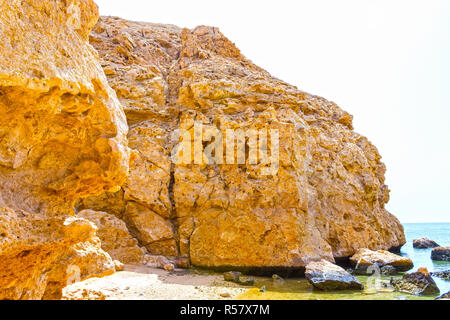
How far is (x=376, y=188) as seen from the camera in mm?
17531

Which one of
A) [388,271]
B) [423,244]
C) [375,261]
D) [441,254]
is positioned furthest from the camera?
[423,244]

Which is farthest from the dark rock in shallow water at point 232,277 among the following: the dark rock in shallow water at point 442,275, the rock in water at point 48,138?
the dark rock in shallow water at point 442,275

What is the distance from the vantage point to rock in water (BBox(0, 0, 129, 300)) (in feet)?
9.43

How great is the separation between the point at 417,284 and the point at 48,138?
1269 cm

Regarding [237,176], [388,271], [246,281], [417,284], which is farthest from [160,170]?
[388,271]

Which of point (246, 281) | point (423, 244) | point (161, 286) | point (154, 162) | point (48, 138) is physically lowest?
point (423, 244)

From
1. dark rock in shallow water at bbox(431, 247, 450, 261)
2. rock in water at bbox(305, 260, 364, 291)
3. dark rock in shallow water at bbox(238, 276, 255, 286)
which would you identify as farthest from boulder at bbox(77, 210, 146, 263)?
dark rock in shallow water at bbox(431, 247, 450, 261)

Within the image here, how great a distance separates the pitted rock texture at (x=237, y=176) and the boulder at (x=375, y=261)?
703 mm

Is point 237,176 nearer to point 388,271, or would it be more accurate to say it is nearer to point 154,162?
point 154,162

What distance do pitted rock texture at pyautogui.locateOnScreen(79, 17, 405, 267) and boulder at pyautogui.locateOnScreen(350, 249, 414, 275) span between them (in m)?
0.70

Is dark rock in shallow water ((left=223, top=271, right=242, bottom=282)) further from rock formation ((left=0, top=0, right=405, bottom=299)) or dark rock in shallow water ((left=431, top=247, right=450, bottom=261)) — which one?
dark rock in shallow water ((left=431, top=247, right=450, bottom=261))

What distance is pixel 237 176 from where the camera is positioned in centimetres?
1405

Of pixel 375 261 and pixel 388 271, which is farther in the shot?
pixel 375 261
